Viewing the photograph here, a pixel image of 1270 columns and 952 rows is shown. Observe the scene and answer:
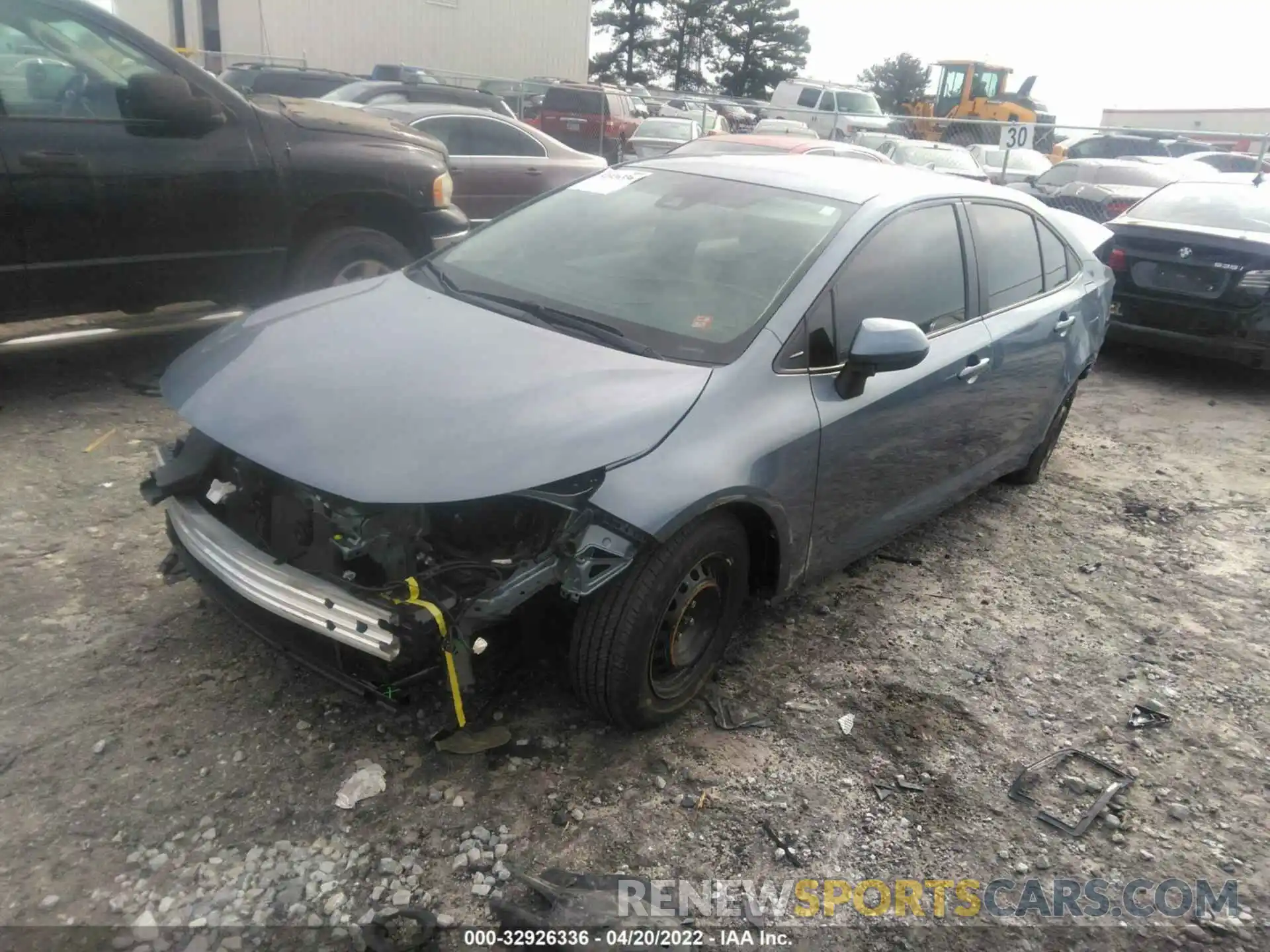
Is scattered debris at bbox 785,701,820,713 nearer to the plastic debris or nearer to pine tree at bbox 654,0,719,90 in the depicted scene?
the plastic debris

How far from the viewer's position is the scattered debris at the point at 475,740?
271 centimetres

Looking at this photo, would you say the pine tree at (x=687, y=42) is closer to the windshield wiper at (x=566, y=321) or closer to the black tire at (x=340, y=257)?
the black tire at (x=340, y=257)

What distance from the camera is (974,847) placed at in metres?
2.59

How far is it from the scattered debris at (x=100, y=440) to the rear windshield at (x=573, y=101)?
14.7 meters

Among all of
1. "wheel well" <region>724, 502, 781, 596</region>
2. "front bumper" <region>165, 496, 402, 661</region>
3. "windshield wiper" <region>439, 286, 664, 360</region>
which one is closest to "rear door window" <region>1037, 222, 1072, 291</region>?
"wheel well" <region>724, 502, 781, 596</region>

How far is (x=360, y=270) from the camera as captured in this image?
5664mm

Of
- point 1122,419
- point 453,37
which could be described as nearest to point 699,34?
point 453,37

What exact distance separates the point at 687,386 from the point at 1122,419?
4933 mm

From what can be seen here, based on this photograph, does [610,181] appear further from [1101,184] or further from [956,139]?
[956,139]

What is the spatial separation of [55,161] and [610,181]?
2684 millimetres

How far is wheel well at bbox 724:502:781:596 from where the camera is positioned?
287 cm

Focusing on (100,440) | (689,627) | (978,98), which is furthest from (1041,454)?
(978,98)

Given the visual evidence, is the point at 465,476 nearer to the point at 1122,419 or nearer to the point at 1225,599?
the point at 1225,599

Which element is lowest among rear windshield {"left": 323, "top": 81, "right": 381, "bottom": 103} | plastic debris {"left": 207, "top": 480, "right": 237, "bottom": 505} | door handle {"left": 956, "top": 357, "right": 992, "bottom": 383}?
plastic debris {"left": 207, "top": 480, "right": 237, "bottom": 505}
